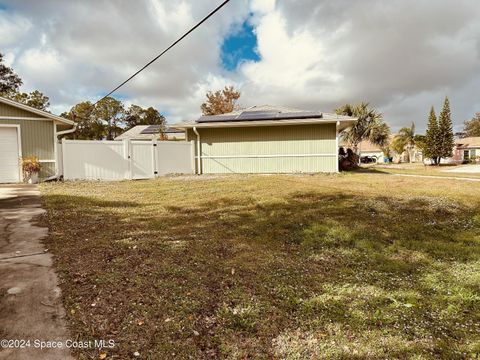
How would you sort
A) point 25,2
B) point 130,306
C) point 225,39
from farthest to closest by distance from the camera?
point 225,39 → point 25,2 → point 130,306

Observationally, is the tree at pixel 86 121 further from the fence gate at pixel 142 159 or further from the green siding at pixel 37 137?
the fence gate at pixel 142 159

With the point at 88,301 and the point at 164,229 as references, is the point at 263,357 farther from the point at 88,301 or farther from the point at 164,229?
the point at 164,229

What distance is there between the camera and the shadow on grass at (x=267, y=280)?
2.04 metres

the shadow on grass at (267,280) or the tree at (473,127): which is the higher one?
the tree at (473,127)

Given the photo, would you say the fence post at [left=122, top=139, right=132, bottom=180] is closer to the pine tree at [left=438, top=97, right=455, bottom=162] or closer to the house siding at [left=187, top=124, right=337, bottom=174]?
the house siding at [left=187, top=124, right=337, bottom=174]

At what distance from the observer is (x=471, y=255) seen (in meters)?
3.59

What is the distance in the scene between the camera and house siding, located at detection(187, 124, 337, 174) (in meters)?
14.0

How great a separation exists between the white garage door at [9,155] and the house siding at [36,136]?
0.86 feet

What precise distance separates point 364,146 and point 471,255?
60.1 metres

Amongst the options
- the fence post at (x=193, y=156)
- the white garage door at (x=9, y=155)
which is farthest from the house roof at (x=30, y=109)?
the fence post at (x=193, y=156)

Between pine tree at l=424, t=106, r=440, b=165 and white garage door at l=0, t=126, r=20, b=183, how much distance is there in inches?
1508

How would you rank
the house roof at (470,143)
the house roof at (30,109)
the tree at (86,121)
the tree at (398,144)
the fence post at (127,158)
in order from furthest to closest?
the house roof at (470,143), the tree at (398,144), the tree at (86,121), the fence post at (127,158), the house roof at (30,109)

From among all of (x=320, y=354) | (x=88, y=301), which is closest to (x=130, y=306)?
(x=88, y=301)

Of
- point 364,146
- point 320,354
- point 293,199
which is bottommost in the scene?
point 320,354
